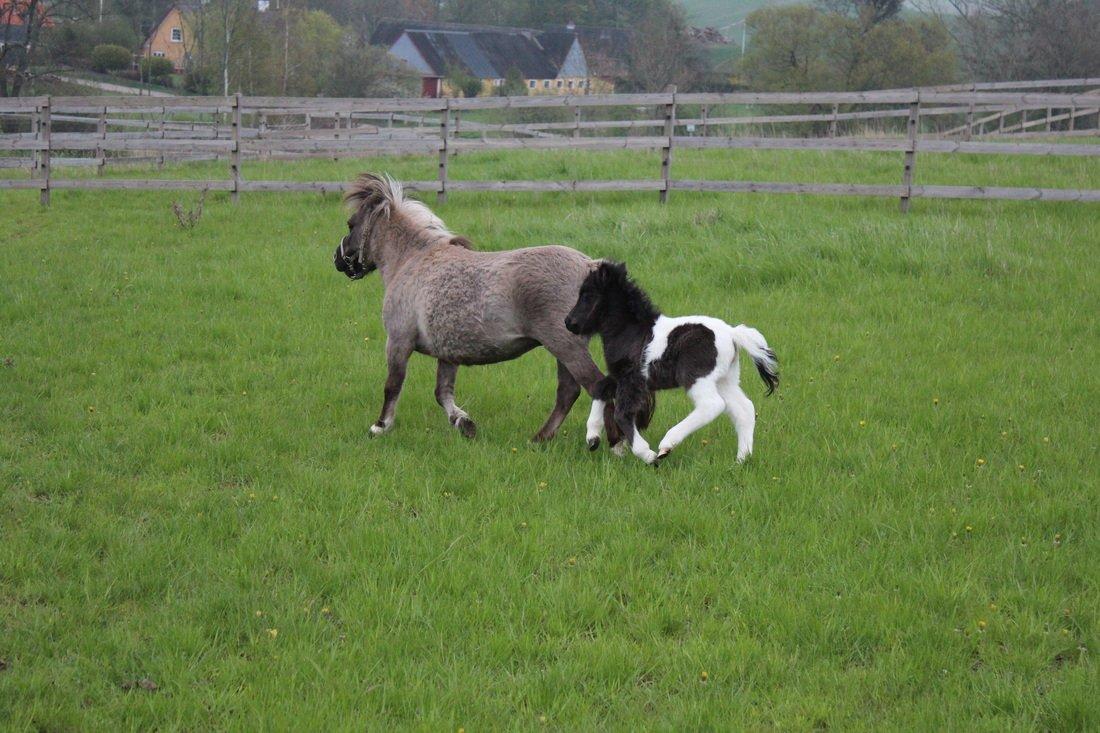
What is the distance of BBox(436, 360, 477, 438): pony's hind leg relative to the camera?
7559 millimetres

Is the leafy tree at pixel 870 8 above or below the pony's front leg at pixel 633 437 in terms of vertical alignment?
above

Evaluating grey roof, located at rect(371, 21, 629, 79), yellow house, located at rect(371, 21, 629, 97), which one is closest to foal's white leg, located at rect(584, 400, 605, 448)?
yellow house, located at rect(371, 21, 629, 97)

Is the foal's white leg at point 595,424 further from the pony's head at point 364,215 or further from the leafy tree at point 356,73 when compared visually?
the leafy tree at point 356,73

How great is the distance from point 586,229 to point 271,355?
561 cm

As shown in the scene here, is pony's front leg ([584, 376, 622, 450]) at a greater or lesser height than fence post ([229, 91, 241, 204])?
lesser

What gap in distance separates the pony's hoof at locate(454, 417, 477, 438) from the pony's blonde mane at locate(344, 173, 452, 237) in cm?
151

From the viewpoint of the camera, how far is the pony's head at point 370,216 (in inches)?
327

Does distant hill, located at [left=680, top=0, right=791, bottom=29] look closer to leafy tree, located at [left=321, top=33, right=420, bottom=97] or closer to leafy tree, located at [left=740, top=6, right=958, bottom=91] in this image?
leafy tree, located at [left=321, top=33, right=420, bottom=97]

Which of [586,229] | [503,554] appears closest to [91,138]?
[586,229]

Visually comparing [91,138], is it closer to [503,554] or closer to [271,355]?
[271,355]

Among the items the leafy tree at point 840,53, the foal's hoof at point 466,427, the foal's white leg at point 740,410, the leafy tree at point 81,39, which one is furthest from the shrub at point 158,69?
the foal's white leg at point 740,410

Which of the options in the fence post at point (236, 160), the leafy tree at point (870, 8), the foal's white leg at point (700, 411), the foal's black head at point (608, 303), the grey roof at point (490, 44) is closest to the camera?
the foal's white leg at point (700, 411)

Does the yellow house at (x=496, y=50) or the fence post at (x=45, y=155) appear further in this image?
the yellow house at (x=496, y=50)

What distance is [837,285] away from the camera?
11.3 metres
